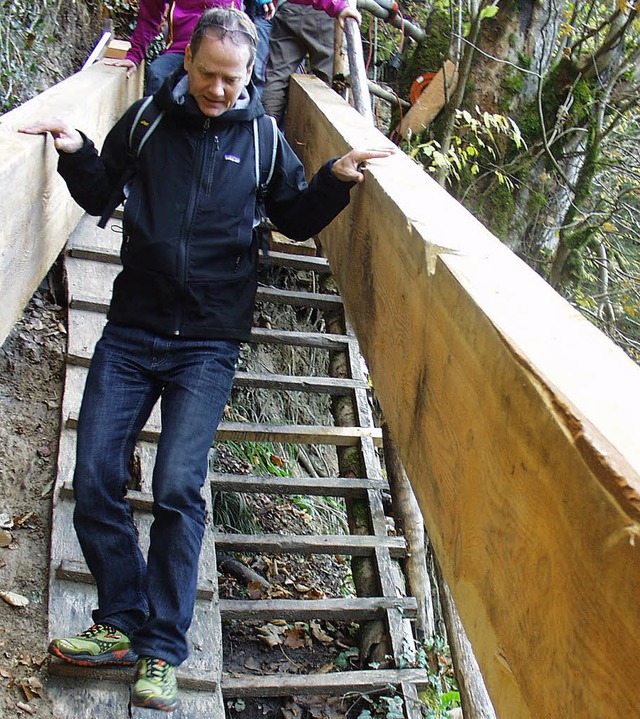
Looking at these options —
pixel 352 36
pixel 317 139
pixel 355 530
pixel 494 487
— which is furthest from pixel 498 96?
pixel 494 487

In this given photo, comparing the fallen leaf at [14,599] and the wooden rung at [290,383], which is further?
the wooden rung at [290,383]

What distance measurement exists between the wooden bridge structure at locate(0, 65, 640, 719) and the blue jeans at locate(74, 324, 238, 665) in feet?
1.30

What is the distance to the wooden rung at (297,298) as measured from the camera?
4.58 meters

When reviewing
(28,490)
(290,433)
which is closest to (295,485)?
(290,433)

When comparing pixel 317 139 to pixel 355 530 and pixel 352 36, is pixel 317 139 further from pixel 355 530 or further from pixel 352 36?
pixel 355 530

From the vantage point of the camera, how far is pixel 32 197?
9.82 feet

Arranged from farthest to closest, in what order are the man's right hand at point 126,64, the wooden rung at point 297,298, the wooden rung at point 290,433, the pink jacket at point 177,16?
the man's right hand at point 126,64, the wooden rung at point 297,298, the pink jacket at point 177,16, the wooden rung at point 290,433

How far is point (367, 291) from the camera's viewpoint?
310 centimetres

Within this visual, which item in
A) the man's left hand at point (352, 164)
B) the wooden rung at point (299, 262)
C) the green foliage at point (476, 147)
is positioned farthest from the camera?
the green foliage at point (476, 147)

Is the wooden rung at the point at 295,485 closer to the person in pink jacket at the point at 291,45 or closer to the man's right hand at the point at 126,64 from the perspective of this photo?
the person in pink jacket at the point at 291,45

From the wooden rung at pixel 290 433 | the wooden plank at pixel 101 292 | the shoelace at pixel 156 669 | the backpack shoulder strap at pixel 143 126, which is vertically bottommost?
the wooden rung at pixel 290 433

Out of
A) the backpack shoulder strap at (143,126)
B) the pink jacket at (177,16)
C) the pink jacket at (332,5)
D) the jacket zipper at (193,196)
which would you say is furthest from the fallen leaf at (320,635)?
the pink jacket at (332,5)

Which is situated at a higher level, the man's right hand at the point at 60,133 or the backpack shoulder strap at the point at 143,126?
the backpack shoulder strap at the point at 143,126

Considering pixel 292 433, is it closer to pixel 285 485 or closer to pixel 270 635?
pixel 285 485
